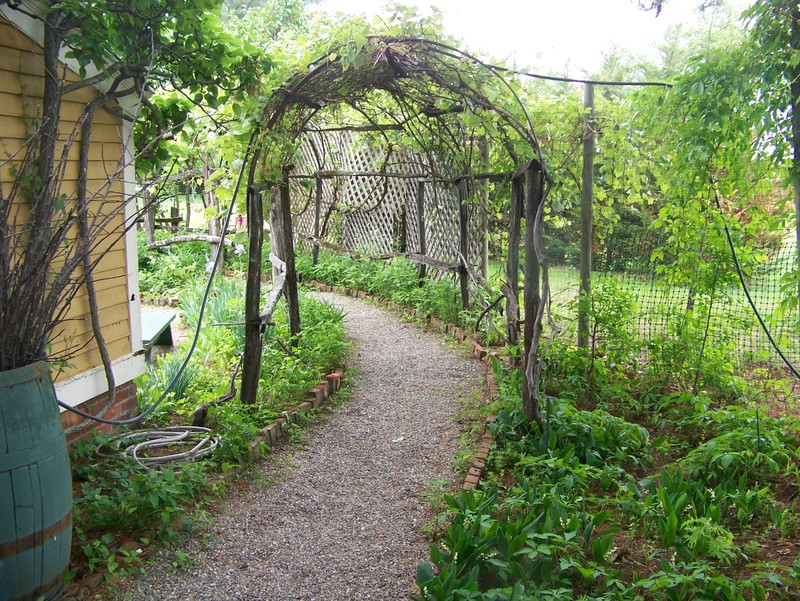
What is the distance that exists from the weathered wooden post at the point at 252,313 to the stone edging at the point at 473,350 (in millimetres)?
1497

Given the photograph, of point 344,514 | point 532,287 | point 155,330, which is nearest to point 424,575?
point 344,514

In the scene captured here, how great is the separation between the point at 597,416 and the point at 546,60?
9.66 feet

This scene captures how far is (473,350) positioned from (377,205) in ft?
12.4

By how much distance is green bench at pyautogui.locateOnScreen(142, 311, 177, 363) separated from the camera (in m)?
5.43

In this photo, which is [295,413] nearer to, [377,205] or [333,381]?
[333,381]

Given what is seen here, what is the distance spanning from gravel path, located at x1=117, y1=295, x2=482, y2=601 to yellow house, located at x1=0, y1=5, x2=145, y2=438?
108 cm

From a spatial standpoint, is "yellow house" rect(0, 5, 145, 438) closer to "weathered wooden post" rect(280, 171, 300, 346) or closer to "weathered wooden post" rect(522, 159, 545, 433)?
"weathered wooden post" rect(280, 171, 300, 346)

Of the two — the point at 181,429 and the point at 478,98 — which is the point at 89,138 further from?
the point at 478,98

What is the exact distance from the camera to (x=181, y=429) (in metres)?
3.81

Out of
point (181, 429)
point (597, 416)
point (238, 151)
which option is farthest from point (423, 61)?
point (181, 429)

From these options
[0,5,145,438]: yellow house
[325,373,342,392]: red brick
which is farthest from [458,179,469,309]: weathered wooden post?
[0,5,145,438]: yellow house

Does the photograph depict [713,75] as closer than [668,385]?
Yes

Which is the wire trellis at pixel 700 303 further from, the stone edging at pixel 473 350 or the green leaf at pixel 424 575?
the green leaf at pixel 424 575

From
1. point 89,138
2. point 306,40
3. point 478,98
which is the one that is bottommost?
point 89,138
